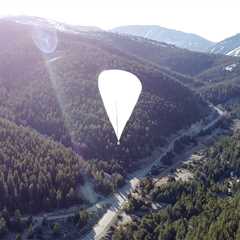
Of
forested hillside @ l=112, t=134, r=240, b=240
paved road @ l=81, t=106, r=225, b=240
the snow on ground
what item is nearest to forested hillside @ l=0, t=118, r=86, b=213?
the snow on ground

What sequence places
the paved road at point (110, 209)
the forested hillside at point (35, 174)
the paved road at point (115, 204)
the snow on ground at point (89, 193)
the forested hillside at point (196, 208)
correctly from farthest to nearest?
the snow on ground at point (89, 193) < the forested hillside at point (35, 174) < the paved road at point (110, 209) < the paved road at point (115, 204) < the forested hillside at point (196, 208)

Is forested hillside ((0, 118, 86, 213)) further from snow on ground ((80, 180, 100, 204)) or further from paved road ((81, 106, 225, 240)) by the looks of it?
paved road ((81, 106, 225, 240))

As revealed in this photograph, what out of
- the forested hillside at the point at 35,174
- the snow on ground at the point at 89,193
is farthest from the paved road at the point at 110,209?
the forested hillside at the point at 35,174

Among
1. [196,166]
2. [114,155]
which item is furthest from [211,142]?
[114,155]

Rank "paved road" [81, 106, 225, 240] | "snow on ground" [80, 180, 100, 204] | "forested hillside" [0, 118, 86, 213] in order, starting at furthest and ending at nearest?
"snow on ground" [80, 180, 100, 204]
"forested hillside" [0, 118, 86, 213]
"paved road" [81, 106, 225, 240]

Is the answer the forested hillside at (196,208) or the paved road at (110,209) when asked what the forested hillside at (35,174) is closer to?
the paved road at (110,209)

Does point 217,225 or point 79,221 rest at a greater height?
point 217,225

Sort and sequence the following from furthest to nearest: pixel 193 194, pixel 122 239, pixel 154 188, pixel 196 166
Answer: pixel 196 166, pixel 154 188, pixel 193 194, pixel 122 239

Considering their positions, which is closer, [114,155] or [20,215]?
Result: [20,215]

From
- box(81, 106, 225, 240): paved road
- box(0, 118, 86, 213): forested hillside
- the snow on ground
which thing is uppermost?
box(0, 118, 86, 213): forested hillside

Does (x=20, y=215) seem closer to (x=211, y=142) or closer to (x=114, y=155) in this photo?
(x=114, y=155)

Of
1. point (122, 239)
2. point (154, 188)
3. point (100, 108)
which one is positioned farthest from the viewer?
point (100, 108)
